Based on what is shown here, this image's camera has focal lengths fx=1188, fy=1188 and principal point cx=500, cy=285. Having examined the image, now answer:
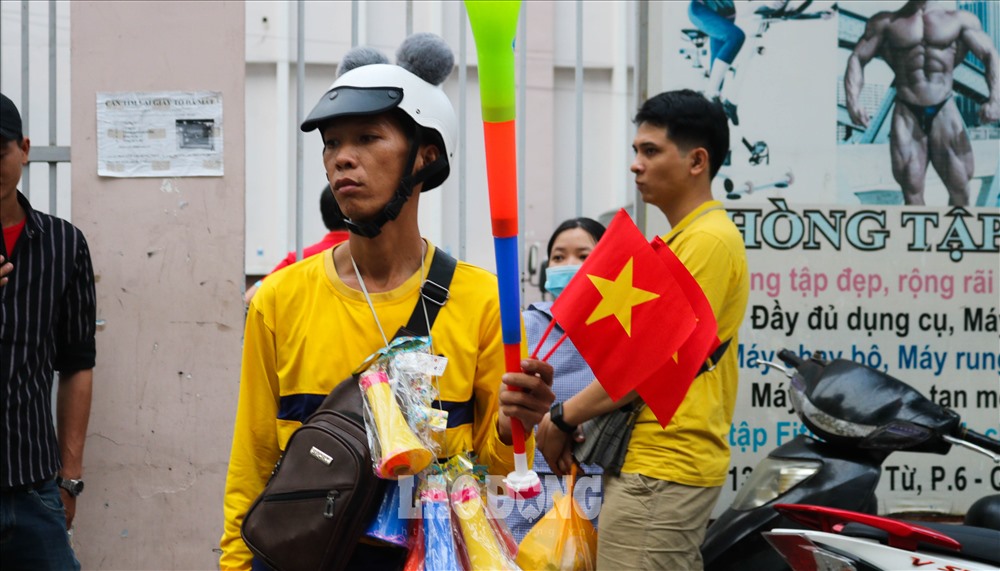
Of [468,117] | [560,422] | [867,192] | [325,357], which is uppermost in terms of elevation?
[468,117]

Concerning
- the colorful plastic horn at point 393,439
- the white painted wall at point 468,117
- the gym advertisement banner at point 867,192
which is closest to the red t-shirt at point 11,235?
the colorful plastic horn at point 393,439

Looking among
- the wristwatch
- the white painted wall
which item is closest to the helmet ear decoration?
the wristwatch

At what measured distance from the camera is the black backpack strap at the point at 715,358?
11.5 feet

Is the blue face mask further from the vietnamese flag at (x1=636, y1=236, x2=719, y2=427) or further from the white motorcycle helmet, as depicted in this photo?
the white motorcycle helmet

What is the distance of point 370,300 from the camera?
2.54 meters

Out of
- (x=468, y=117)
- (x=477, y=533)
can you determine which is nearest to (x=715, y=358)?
(x=477, y=533)

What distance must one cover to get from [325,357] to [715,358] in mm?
1445

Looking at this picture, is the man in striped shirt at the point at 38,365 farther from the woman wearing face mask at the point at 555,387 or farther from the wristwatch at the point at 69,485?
the woman wearing face mask at the point at 555,387

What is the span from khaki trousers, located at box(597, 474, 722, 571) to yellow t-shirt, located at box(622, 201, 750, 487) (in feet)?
0.13

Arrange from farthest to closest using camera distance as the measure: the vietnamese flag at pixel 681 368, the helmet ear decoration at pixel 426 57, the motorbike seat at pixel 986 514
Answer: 1. the motorbike seat at pixel 986 514
2. the vietnamese flag at pixel 681 368
3. the helmet ear decoration at pixel 426 57

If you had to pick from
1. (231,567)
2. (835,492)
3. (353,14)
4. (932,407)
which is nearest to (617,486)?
(835,492)

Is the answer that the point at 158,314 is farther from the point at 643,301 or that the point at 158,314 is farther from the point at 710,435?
the point at 643,301

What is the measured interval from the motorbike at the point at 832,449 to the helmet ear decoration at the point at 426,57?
1642 millimetres

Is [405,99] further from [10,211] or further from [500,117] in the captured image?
[10,211]
